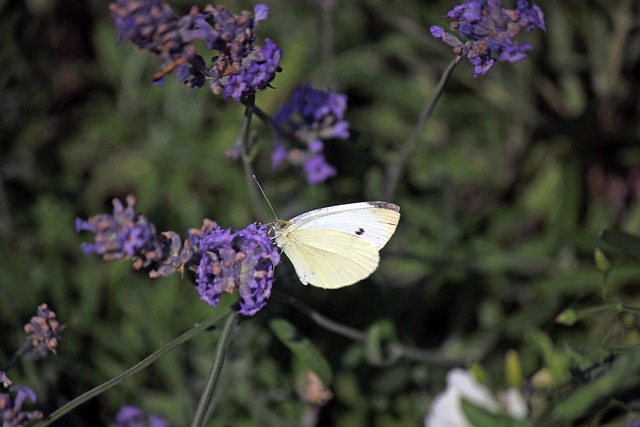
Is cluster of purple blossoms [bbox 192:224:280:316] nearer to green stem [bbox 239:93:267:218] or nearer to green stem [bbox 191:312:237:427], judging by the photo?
green stem [bbox 191:312:237:427]

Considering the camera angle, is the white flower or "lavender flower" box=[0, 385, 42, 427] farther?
the white flower

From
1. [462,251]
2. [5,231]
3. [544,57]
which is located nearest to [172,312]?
[5,231]

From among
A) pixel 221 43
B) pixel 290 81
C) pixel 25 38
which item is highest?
pixel 221 43

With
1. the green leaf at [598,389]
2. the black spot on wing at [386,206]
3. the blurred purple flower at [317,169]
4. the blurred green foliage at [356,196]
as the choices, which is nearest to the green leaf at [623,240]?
the blurred green foliage at [356,196]

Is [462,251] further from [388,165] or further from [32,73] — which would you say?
[32,73]

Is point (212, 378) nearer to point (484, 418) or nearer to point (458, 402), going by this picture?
point (484, 418)

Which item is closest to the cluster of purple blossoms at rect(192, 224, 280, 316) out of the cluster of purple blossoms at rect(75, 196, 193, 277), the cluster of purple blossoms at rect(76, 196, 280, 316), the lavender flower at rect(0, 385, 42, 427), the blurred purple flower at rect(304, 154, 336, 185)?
the cluster of purple blossoms at rect(76, 196, 280, 316)
